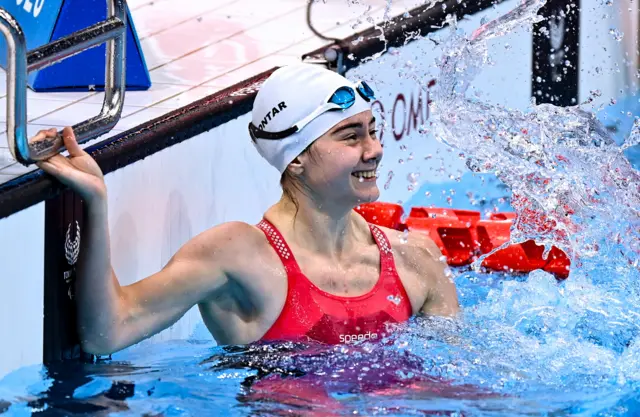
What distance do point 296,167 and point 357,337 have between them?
514 mm

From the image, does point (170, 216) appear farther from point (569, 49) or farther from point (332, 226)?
point (569, 49)

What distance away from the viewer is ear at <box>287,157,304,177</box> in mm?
3123

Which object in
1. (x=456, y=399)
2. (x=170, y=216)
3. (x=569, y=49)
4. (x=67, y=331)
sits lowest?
(x=456, y=399)

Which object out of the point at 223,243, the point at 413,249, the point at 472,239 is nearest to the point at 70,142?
the point at 223,243

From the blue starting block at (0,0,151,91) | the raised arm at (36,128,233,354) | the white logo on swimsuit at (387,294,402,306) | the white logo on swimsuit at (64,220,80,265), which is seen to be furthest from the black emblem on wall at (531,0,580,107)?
the white logo on swimsuit at (64,220,80,265)

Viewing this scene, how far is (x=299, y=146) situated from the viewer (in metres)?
3.11

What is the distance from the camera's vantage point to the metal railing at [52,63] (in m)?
2.38

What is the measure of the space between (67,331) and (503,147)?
2.09 metres

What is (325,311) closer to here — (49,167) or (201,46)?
(49,167)

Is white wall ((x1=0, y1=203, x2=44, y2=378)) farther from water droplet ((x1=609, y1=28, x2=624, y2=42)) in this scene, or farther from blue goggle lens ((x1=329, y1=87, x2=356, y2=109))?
water droplet ((x1=609, y1=28, x2=624, y2=42))

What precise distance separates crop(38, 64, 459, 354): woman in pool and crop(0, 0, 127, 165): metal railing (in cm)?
42

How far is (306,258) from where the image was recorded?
3.11 m

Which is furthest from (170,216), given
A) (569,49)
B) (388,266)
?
(569,49)

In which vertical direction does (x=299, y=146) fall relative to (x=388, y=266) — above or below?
above
